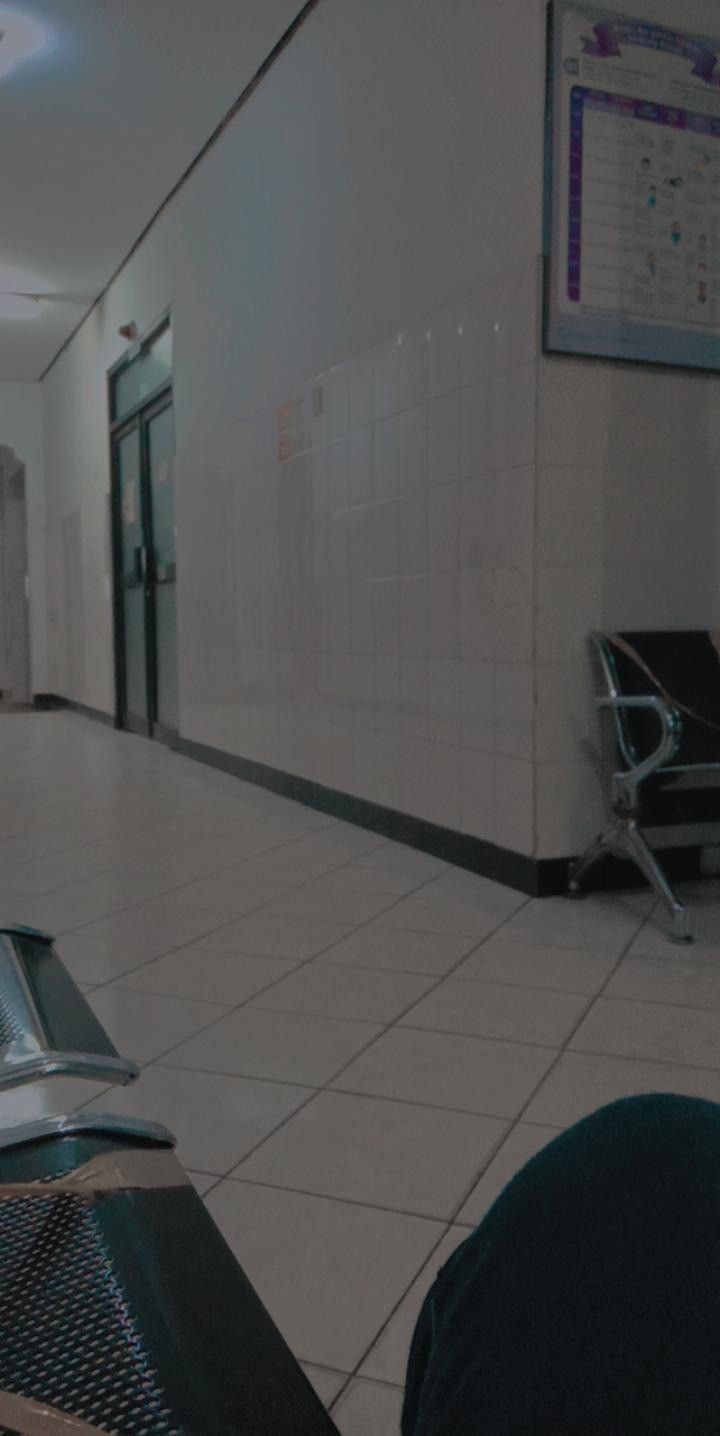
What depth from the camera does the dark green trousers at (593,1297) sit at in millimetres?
372

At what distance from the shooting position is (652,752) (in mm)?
2643

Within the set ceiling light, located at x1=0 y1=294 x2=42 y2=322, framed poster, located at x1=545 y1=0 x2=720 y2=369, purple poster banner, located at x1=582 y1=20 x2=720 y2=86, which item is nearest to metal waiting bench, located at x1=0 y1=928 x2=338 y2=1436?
framed poster, located at x1=545 y1=0 x2=720 y2=369

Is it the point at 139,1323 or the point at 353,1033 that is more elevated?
the point at 139,1323

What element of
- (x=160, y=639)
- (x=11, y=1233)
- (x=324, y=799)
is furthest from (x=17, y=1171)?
(x=160, y=639)

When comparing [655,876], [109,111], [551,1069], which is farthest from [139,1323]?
[109,111]

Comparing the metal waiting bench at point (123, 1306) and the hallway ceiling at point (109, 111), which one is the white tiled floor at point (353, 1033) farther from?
the hallway ceiling at point (109, 111)

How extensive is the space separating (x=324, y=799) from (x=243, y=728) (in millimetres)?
965

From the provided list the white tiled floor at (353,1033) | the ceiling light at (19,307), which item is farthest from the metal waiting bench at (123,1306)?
the ceiling light at (19,307)

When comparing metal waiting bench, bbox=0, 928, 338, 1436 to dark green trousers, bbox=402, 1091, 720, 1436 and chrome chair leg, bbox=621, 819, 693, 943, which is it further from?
chrome chair leg, bbox=621, 819, 693, 943

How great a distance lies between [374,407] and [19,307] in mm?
5234

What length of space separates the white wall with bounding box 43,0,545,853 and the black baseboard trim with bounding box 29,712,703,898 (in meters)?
0.06

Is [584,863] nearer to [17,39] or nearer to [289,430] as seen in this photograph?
[289,430]

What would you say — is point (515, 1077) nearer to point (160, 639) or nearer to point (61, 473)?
point (160, 639)

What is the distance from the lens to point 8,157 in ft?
17.2
